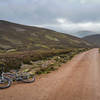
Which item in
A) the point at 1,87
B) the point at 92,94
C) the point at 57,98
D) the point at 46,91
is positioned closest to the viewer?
the point at 57,98

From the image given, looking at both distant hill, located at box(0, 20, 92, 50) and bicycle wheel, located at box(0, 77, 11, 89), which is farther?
distant hill, located at box(0, 20, 92, 50)

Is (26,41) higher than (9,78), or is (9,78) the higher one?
(26,41)

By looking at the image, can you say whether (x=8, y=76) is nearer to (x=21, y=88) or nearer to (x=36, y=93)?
(x=21, y=88)

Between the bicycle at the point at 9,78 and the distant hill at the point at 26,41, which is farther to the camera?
the distant hill at the point at 26,41

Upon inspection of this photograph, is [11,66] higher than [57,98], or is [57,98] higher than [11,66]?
[11,66]

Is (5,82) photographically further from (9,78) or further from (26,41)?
(26,41)

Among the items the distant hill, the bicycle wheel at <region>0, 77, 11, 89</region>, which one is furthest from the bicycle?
the distant hill

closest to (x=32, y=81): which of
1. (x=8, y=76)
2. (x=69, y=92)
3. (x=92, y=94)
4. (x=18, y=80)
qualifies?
(x=18, y=80)

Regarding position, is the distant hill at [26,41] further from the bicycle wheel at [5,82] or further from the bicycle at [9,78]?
the bicycle wheel at [5,82]

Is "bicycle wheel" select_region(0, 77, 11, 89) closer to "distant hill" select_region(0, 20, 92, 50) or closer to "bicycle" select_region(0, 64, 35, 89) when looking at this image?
"bicycle" select_region(0, 64, 35, 89)

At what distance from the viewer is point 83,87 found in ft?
25.0

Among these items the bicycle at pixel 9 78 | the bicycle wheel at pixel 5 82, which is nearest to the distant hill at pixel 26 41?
the bicycle at pixel 9 78

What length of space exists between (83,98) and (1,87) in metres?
5.15

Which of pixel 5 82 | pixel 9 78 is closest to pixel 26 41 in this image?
pixel 9 78
